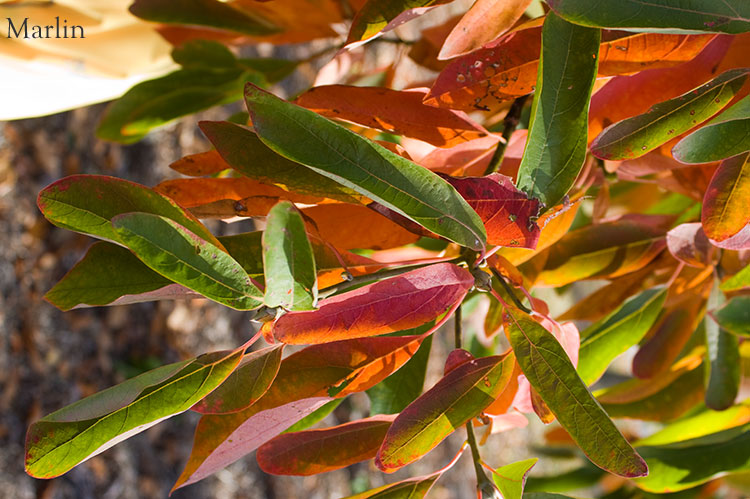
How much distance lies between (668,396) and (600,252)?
0.23 meters

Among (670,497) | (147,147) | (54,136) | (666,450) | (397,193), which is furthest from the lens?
(147,147)

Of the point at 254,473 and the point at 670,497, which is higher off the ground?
the point at 670,497

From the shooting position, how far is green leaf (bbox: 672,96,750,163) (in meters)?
0.28

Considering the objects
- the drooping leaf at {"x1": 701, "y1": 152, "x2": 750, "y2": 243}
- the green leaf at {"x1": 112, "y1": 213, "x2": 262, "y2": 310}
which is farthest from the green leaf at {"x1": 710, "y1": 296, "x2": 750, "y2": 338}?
the green leaf at {"x1": 112, "y1": 213, "x2": 262, "y2": 310}

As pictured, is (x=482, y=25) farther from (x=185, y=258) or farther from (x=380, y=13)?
(x=185, y=258)

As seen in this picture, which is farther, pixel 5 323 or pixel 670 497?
pixel 5 323

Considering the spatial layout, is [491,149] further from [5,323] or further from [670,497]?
[5,323]

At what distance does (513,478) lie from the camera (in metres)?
0.33

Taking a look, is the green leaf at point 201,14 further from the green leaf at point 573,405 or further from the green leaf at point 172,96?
the green leaf at point 573,405

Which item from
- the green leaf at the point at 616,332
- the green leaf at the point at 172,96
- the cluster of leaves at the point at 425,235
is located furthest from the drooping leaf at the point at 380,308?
the green leaf at the point at 172,96

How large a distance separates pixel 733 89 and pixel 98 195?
0.31 meters

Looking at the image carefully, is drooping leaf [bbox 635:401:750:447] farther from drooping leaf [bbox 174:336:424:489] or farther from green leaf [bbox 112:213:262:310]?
green leaf [bbox 112:213:262:310]

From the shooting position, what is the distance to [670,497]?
0.68 m

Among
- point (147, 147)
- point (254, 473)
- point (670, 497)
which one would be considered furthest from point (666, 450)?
point (147, 147)
